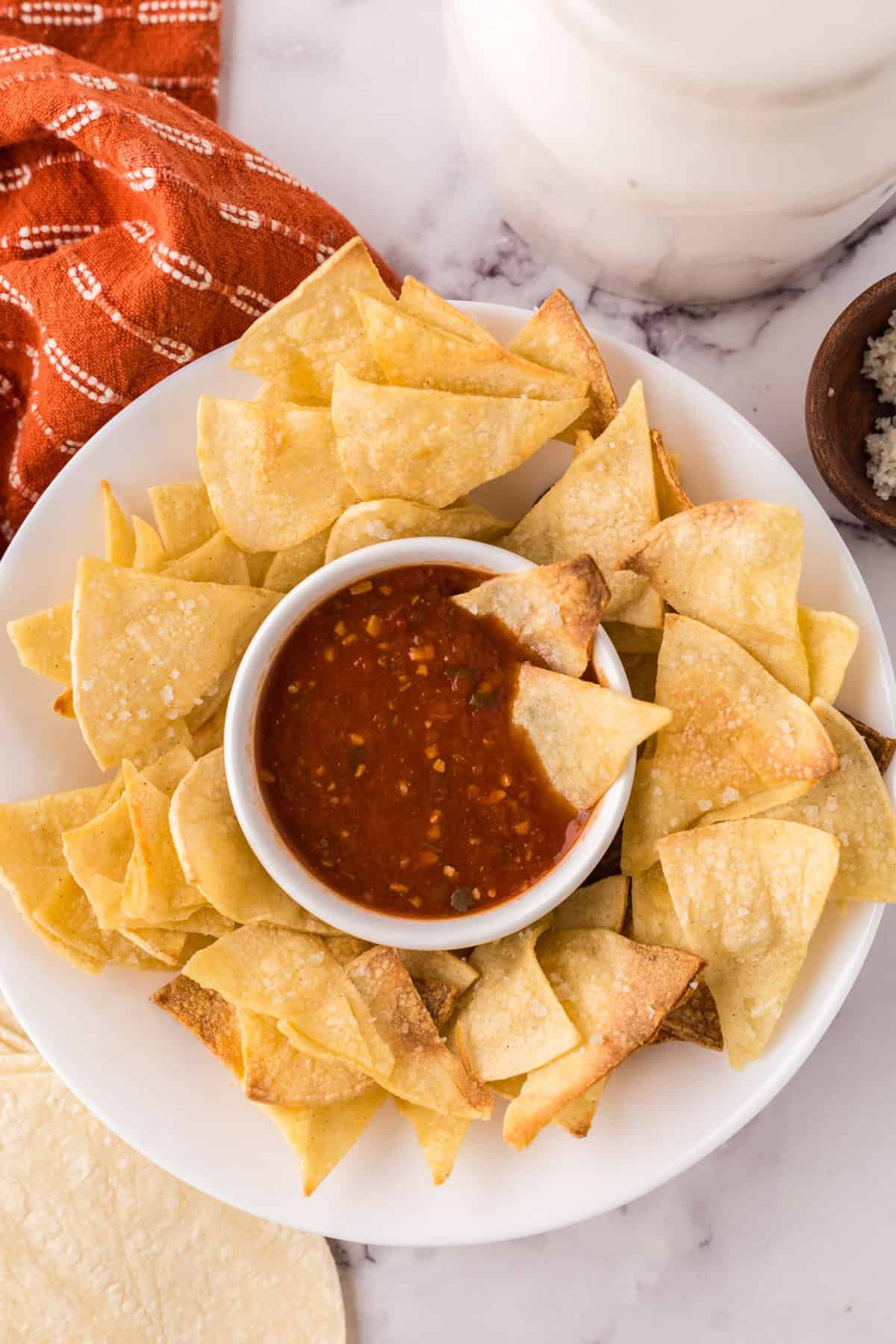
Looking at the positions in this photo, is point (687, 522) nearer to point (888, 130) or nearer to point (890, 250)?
point (888, 130)

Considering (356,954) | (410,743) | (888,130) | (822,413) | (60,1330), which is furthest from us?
(60,1330)

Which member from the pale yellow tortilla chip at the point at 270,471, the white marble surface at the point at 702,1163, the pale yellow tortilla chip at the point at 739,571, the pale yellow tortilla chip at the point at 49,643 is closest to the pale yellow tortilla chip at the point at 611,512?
the pale yellow tortilla chip at the point at 739,571

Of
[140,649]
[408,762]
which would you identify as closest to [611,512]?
[408,762]

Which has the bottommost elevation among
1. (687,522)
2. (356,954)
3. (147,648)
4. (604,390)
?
(356,954)

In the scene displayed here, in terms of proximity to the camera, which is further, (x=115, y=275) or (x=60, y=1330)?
(x=60, y=1330)

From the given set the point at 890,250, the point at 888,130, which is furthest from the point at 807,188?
the point at 890,250

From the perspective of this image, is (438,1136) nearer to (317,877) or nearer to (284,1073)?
(284,1073)

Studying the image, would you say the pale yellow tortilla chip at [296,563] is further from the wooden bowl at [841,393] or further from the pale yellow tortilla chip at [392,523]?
the wooden bowl at [841,393]
